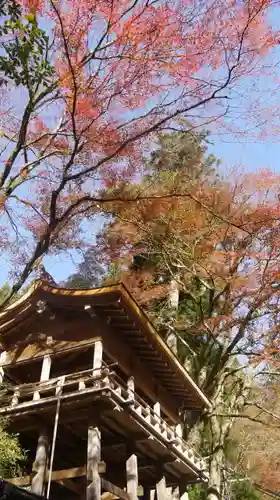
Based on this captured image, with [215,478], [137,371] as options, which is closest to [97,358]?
[137,371]

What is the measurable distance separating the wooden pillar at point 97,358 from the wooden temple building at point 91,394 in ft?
0.06

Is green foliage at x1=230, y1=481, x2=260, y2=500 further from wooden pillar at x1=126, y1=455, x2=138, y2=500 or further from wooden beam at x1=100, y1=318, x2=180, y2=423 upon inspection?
wooden pillar at x1=126, y1=455, x2=138, y2=500

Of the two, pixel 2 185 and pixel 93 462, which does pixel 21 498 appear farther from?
pixel 2 185

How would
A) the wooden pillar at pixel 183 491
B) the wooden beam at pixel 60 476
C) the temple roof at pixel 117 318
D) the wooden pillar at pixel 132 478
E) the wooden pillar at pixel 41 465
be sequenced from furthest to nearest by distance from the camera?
1. the wooden pillar at pixel 183 491
2. the temple roof at pixel 117 318
3. the wooden pillar at pixel 132 478
4. the wooden beam at pixel 60 476
5. the wooden pillar at pixel 41 465

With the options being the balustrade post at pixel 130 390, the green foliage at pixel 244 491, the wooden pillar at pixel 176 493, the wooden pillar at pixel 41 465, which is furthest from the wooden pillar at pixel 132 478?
the green foliage at pixel 244 491

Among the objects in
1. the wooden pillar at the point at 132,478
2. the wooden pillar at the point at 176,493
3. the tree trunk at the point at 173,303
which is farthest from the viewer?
the tree trunk at the point at 173,303

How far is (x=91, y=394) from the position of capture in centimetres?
878

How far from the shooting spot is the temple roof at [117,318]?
972cm

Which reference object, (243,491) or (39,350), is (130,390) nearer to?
(39,350)

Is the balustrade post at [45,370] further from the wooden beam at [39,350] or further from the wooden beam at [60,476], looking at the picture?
the wooden beam at [60,476]

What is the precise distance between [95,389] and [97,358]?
80 centimetres

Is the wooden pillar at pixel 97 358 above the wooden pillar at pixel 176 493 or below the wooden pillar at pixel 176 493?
above

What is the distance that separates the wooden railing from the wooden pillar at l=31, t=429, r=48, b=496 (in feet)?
2.45

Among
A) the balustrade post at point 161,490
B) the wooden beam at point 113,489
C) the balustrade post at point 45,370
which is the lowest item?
the wooden beam at point 113,489
